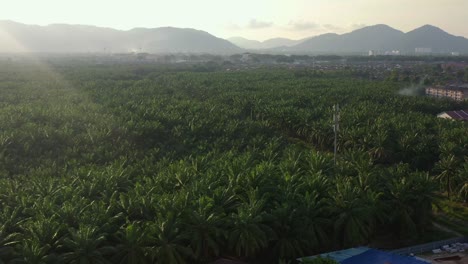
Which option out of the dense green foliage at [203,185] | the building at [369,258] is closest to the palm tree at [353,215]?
the dense green foliage at [203,185]

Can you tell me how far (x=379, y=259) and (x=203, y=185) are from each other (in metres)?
10.8

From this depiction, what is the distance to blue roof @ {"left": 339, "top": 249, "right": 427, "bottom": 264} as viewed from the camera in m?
21.8

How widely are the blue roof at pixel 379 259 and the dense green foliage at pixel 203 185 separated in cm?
279

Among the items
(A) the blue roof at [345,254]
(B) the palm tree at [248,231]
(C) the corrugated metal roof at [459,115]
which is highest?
(C) the corrugated metal roof at [459,115]

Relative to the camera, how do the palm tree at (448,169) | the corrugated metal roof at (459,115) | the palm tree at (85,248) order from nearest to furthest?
the palm tree at (85,248) < the palm tree at (448,169) < the corrugated metal roof at (459,115)

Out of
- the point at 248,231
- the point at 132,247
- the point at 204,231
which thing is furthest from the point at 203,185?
the point at 132,247

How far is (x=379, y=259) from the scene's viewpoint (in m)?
22.2

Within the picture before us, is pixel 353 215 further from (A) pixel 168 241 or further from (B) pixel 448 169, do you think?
(B) pixel 448 169

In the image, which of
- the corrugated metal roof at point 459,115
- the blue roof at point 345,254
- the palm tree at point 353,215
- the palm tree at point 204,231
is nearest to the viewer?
the blue roof at point 345,254

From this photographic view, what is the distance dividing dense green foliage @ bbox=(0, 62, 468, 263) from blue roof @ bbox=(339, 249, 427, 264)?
2.79 meters

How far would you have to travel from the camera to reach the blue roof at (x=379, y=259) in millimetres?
21828

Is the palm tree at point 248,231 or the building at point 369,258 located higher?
the palm tree at point 248,231

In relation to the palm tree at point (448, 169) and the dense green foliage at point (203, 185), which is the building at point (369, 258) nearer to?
the dense green foliage at point (203, 185)

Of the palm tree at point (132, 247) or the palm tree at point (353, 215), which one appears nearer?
the palm tree at point (132, 247)
